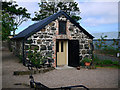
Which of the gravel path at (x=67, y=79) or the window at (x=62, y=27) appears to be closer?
the gravel path at (x=67, y=79)

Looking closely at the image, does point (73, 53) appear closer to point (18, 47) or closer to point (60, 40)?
point (60, 40)

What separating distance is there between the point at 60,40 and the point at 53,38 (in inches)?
33.2

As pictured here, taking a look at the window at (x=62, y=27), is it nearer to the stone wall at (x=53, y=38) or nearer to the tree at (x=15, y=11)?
the stone wall at (x=53, y=38)

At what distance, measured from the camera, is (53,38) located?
36.4ft

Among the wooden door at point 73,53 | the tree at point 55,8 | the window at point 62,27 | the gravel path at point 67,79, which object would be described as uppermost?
the tree at point 55,8

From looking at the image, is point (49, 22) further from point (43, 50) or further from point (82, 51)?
point (82, 51)

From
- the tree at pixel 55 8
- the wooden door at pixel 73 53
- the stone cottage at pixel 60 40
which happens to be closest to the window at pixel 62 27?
the stone cottage at pixel 60 40

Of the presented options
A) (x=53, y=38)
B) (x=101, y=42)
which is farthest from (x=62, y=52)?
(x=101, y=42)

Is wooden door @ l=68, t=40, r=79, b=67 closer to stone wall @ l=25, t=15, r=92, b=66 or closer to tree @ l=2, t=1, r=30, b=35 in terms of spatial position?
stone wall @ l=25, t=15, r=92, b=66

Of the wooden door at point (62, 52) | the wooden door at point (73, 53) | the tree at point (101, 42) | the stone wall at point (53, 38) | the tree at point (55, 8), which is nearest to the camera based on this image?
the stone wall at point (53, 38)

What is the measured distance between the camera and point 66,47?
39.1 feet

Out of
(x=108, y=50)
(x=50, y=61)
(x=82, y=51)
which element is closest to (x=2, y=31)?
(x=50, y=61)

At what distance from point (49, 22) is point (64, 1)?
54.3 feet

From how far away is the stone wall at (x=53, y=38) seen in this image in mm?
10688
